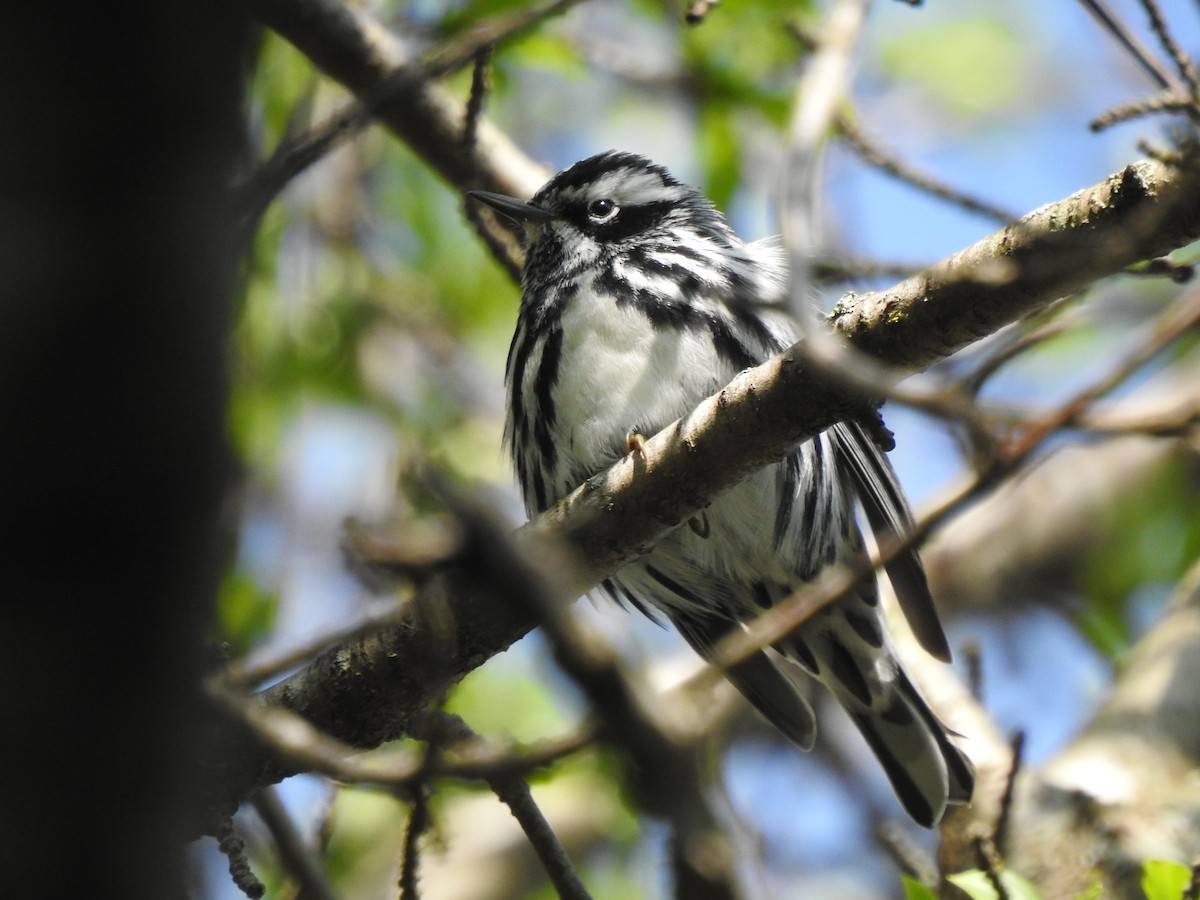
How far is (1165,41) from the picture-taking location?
3.25m

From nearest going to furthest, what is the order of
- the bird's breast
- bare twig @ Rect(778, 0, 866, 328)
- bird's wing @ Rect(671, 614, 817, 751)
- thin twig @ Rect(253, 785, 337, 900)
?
thin twig @ Rect(253, 785, 337, 900), bare twig @ Rect(778, 0, 866, 328), the bird's breast, bird's wing @ Rect(671, 614, 817, 751)

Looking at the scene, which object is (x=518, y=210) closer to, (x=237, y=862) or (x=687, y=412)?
(x=687, y=412)

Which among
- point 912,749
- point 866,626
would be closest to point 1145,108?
point 866,626

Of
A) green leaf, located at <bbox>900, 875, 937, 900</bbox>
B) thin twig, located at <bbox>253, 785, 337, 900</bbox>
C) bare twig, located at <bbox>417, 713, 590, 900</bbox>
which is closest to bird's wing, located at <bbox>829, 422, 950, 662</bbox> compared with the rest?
green leaf, located at <bbox>900, 875, 937, 900</bbox>

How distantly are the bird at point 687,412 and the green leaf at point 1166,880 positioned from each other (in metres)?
1.14

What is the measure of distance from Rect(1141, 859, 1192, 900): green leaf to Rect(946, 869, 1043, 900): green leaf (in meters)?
0.28

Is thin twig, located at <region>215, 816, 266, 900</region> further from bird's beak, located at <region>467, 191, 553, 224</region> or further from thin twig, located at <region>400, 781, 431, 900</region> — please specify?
bird's beak, located at <region>467, 191, 553, 224</region>

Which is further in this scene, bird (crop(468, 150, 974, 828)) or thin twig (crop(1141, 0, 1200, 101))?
bird (crop(468, 150, 974, 828))

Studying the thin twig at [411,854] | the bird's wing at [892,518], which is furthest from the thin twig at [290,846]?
the bird's wing at [892,518]

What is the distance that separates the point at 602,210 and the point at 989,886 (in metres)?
2.84

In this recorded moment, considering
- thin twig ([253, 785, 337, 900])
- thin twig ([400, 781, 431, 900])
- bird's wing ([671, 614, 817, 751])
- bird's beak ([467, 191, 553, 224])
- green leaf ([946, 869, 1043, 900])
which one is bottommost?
green leaf ([946, 869, 1043, 900])

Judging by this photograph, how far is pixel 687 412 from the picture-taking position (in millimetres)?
4125

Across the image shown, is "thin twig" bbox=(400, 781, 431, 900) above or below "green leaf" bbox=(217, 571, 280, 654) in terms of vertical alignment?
below

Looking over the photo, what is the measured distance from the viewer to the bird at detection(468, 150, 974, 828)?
419 cm
